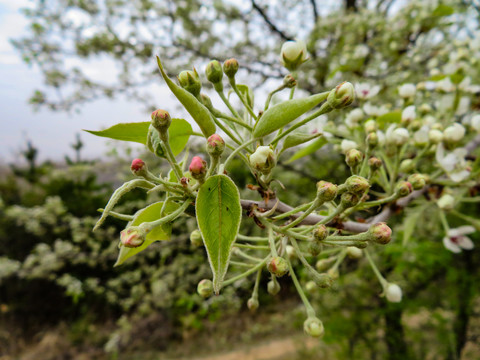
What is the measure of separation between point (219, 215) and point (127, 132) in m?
0.21

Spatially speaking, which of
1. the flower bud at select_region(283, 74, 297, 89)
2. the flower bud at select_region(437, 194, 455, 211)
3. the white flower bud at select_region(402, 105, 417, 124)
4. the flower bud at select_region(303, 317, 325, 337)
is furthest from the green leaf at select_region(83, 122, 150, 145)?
the flower bud at select_region(437, 194, 455, 211)

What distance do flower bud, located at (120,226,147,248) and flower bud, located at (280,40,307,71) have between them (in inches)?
18.2

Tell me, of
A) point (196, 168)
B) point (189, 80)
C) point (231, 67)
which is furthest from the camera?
point (231, 67)

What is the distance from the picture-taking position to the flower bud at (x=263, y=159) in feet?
1.43

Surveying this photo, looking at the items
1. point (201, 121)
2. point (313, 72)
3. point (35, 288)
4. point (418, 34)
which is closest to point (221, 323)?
point (35, 288)

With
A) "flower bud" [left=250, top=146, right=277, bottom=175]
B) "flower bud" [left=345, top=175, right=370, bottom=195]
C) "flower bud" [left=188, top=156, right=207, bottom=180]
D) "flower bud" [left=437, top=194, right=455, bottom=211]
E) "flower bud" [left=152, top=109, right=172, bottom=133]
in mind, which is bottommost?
"flower bud" [left=437, top=194, right=455, bottom=211]

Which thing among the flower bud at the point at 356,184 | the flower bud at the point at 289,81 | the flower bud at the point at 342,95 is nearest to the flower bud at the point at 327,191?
the flower bud at the point at 356,184

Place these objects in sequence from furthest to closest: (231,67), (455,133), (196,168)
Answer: (455,133) → (231,67) → (196,168)

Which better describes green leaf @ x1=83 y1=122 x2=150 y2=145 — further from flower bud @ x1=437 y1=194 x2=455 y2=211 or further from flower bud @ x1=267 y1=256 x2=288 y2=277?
flower bud @ x1=437 y1=194 x2=455 y2=211

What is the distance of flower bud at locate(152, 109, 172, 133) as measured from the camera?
41cm

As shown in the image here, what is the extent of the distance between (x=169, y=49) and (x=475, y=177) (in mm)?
3280

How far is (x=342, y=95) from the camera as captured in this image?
48cm

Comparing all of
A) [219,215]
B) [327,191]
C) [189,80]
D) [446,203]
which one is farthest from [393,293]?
[189,80]

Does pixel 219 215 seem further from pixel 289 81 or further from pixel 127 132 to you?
pixel 289 81
